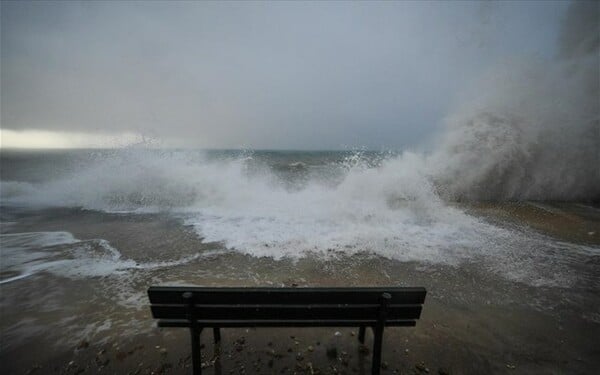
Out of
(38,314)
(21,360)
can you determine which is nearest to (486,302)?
(21,360)

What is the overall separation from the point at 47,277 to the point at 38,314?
1.52 meters

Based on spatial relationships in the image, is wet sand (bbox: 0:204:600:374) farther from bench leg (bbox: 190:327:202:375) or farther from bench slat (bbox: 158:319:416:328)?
bench slat (bbox: 158:319:416:328)

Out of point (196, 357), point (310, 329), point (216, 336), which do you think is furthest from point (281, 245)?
point (196, 357)

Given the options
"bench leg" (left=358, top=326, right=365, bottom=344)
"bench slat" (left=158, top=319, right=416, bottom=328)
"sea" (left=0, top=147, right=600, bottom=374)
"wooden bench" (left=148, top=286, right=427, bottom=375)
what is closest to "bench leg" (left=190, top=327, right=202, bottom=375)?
"wooden bench" (left=148, top=286, right=427, bottom=375)

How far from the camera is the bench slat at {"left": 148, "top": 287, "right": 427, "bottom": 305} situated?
2453 millimetres

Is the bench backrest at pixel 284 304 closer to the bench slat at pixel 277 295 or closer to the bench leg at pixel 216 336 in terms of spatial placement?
the bench slat at pixel 277 295

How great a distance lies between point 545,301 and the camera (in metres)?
4.31

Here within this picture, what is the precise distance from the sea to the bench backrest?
1678 mm

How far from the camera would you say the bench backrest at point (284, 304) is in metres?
2.46

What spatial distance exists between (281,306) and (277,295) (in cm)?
12

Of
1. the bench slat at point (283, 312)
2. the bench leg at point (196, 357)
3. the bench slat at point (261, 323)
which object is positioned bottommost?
the bench leg at point (196, 357)

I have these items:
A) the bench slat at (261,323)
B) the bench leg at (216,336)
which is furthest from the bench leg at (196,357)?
the bench leg at (216,336)

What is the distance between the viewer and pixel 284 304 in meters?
2.50

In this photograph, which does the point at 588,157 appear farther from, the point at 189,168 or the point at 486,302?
the point at 189,168
